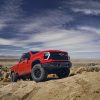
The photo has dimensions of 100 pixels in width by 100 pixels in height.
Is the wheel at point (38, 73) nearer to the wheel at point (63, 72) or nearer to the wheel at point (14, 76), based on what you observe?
the wheel at point (63, 72)

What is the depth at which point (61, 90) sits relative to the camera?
489 inches

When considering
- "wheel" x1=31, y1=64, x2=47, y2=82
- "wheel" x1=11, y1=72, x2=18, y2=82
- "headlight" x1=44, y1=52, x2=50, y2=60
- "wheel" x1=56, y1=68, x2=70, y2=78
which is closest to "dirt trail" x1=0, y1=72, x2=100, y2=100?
"wheel" x1=31, y1=64, x2=47, y2=82

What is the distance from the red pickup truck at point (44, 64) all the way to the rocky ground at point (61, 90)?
2206 mm

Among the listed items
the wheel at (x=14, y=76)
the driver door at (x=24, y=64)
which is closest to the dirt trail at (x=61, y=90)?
the driver door at (x=24, y=64)

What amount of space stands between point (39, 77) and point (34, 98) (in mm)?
3994

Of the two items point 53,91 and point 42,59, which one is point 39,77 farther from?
point 53,91

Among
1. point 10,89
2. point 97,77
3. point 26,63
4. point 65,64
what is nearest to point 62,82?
point 97,77

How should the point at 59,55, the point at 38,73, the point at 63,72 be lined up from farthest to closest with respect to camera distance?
the point at 63,72
the point at 59,55
the point at 38,73

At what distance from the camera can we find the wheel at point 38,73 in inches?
649

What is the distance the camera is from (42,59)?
16719 mm

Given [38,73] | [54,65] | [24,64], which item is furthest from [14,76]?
[54,65]

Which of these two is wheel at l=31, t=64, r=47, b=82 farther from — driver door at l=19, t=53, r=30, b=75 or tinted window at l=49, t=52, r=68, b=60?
driver door at l=19, t=53, r=30, b=75

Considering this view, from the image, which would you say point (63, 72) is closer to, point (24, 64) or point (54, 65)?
point (54, 65)

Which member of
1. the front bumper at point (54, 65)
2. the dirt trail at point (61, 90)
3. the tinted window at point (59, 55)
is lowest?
the dirt trail at point (61, 90)
